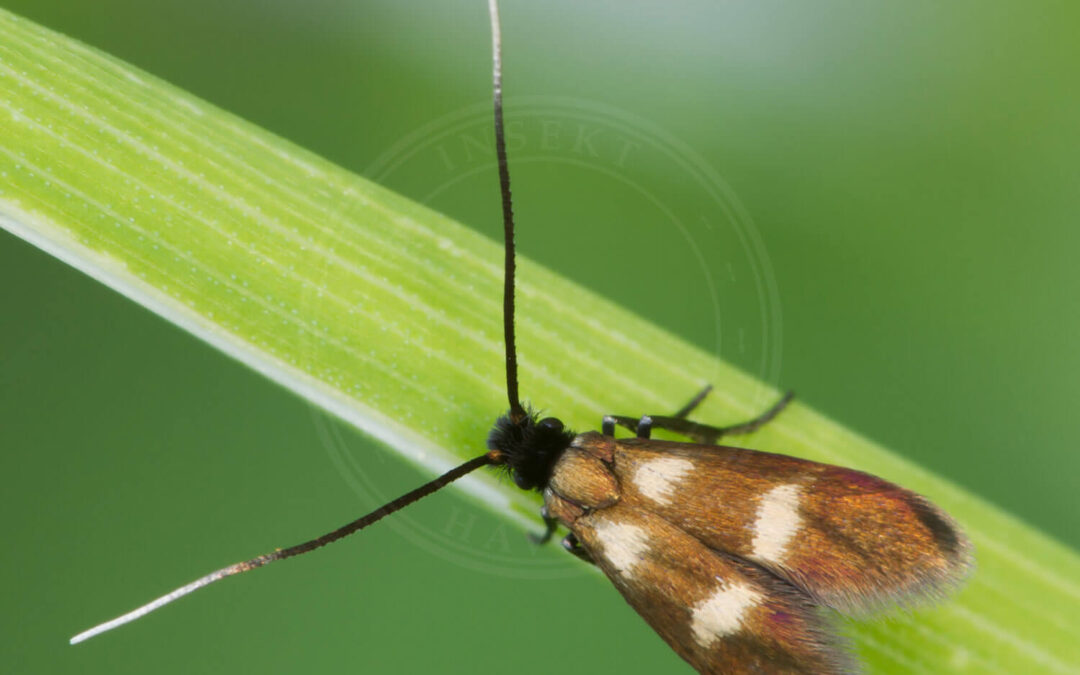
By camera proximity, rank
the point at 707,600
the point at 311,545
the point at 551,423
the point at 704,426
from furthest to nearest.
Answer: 1. the point at 704,426
2. the point at 551,423
3. the point at 707,600
4. the point at 311,545

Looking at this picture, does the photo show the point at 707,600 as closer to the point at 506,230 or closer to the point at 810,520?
the point at 810,520

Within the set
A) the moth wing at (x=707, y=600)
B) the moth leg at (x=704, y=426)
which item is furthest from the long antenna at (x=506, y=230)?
the moth wing at (x=707, y=600)

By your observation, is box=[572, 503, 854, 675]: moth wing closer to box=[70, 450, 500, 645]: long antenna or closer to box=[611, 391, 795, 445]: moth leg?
box=[611, 391, 795, 445]: moth leg

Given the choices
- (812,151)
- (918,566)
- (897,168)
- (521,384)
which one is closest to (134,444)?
(521,384)

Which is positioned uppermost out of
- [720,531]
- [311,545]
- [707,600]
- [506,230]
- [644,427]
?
[506,230]

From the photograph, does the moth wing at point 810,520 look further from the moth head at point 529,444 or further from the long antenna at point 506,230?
the long antenna at point 506,230

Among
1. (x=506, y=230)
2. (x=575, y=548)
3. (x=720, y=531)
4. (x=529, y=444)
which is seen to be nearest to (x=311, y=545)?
(x=529, y=444)

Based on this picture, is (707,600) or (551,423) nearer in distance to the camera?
(707,600)
